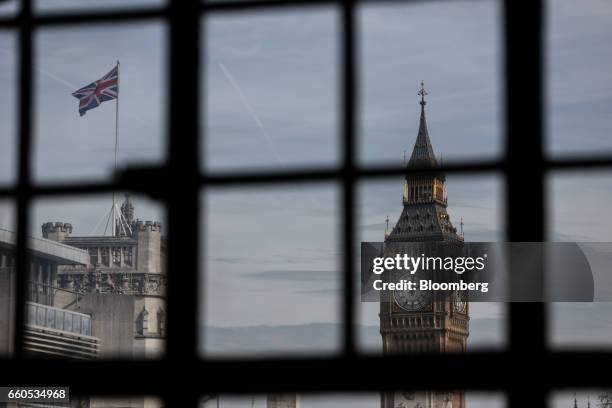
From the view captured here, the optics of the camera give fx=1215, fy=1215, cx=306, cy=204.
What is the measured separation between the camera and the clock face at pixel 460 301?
310 feet

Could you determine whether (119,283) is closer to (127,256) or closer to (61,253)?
(127,256)

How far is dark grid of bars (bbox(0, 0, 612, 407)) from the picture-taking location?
1.98 meters

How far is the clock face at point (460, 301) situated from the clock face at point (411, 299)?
7.01 ft

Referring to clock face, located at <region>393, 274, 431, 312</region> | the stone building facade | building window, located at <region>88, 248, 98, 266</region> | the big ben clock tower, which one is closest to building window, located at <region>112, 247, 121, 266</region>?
the stone building facade

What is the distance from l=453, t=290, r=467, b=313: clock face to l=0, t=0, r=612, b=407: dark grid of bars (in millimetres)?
92757

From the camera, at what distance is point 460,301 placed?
9544cm

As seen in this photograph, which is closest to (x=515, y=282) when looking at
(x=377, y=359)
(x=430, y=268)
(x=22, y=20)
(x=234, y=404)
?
(x=377, y=359)

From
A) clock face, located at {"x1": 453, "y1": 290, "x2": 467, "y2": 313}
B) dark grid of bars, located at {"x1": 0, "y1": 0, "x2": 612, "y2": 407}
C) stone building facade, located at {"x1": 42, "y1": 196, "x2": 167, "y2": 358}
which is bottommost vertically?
dark grid of bars, located at {"x1": 0, "y1": 0, "x2": 612, "y2": 407}

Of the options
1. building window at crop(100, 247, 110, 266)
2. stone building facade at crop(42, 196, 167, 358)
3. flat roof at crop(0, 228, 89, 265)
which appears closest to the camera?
flat roof at crop(0, 228, 89, 265)

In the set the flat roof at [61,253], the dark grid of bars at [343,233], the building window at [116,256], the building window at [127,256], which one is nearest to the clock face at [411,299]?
the building window at [127,256]

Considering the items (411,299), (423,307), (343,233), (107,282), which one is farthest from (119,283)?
(343,233)

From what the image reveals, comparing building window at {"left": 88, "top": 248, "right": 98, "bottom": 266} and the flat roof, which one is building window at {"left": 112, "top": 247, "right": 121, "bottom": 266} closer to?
building window at {"left": 88, "top": 248, "right": 98, "bottom": 266}

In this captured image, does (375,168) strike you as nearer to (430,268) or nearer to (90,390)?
(90,390)

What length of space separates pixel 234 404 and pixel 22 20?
2.89 feet
